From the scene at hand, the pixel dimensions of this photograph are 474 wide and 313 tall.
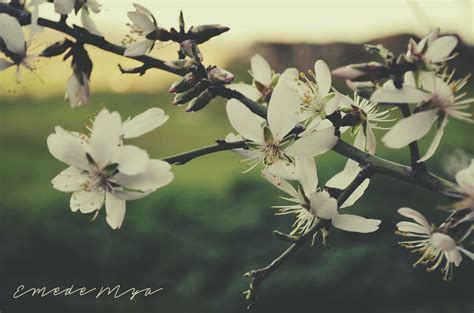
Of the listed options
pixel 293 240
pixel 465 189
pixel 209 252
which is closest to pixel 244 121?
pixel 293 240

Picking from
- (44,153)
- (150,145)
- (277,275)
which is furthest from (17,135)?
(277,275)

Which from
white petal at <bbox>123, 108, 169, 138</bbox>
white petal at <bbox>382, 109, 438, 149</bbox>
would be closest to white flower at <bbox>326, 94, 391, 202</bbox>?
white petal at <bbox>382, 109, 438, 149</bbox>

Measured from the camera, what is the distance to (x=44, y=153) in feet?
15.8

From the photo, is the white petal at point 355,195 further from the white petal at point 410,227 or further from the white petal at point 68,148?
the white petal at point 68,148

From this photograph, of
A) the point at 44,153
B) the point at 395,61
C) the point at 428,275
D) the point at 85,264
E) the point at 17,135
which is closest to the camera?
the point at 395,61

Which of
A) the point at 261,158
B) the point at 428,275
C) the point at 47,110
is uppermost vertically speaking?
the point at 261,158

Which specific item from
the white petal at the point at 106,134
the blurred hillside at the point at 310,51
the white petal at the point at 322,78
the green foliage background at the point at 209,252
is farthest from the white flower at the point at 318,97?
the blurred hillside at the point at 310,51

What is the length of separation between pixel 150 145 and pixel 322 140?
4.59 meters

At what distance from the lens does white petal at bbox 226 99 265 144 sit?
2.43 feet

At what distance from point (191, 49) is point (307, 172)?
0.62 feet

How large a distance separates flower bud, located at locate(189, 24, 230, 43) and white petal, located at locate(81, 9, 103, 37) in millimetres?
108

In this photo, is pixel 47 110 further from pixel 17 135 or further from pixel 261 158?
pixel 261 158

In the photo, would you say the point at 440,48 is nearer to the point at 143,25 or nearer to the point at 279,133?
the point at 279,133

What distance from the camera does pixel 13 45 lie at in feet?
2.73
